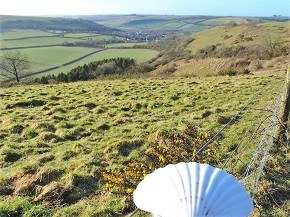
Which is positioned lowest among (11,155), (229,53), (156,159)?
(229,53)

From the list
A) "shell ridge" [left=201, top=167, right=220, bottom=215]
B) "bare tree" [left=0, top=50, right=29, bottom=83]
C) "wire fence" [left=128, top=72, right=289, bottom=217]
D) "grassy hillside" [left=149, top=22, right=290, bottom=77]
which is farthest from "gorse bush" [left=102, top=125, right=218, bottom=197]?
"bare tree" [left=0, top=50, right=29, bottom=83]

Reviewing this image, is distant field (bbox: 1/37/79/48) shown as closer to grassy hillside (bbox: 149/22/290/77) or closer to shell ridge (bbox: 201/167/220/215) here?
grassy hillside (bbox: 149/22/290/77)

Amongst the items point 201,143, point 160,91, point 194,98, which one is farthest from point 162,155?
point 160,91

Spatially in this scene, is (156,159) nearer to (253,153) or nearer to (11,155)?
(253,153)

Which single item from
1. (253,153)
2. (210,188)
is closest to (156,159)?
(253,153)

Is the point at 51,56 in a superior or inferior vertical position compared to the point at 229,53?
inferior

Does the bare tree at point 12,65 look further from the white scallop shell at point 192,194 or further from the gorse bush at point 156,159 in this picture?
the white scallop shell at point 192,194
